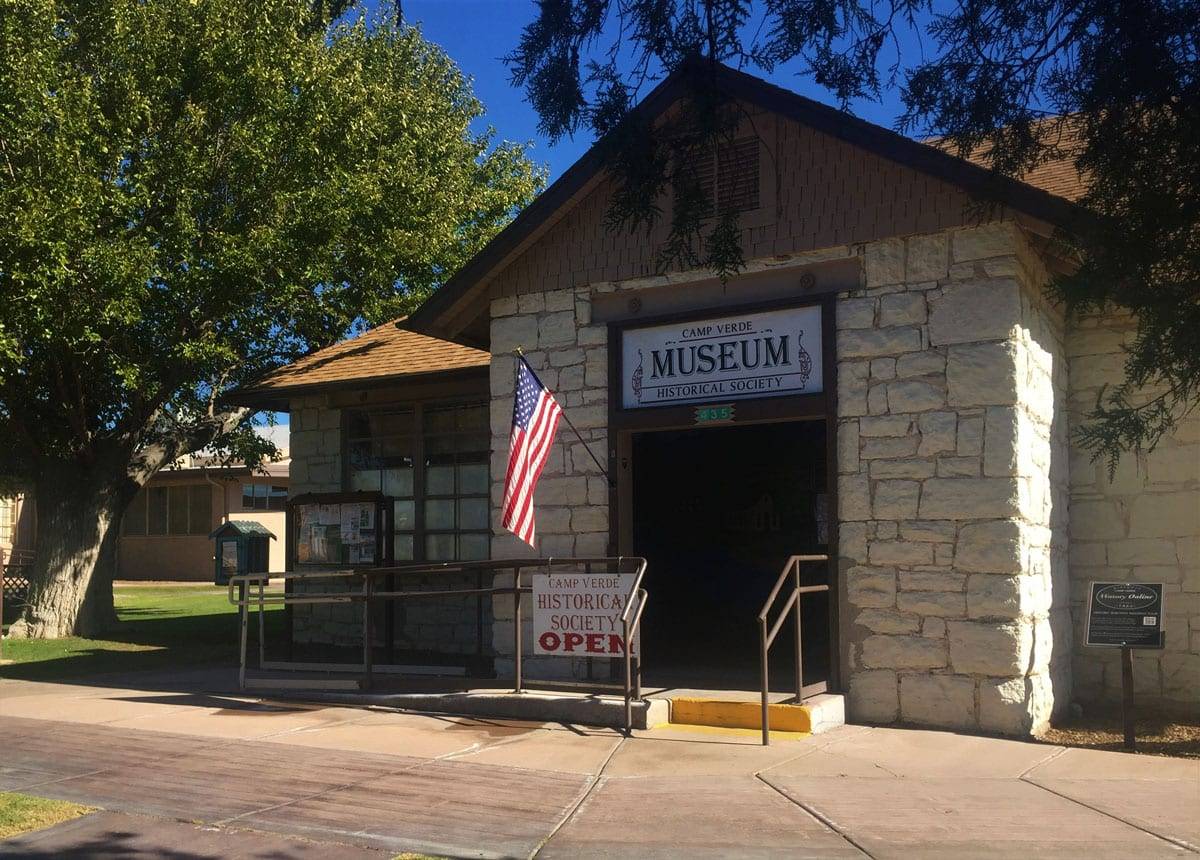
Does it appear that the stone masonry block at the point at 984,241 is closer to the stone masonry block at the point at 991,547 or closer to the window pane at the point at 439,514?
the stone masonry block at the point at 991,547

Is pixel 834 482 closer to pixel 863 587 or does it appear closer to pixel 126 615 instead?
pixel 863 587

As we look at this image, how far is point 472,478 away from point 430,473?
2.18ft

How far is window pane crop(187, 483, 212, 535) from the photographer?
1315 inches

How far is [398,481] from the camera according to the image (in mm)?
14203

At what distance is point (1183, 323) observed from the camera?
277 inches

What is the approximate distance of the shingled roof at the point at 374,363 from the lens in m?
13.3

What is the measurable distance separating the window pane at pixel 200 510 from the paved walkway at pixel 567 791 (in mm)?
24561

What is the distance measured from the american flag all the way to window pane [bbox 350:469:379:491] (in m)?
4.87

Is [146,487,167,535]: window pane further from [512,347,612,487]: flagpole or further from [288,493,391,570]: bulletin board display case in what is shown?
[512,347,612,487]: flagpole

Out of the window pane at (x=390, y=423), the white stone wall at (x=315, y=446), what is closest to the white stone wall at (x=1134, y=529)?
the window pane at (x=390, y=423)

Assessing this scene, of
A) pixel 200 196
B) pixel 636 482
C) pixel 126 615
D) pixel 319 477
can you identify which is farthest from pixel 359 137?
pixel 126 615

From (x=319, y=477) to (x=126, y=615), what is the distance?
866 cm

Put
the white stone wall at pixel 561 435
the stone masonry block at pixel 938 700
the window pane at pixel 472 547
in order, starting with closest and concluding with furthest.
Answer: the stone masonry block at pixel 938 700, the white stone wall at pixel 561 435, the window pane at pixel 472 547

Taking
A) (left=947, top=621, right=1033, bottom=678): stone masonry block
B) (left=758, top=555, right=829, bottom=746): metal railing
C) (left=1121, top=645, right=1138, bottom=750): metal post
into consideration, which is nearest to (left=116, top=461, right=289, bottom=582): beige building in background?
(left=758, top=555, right=829, bottom=746): metal railing
